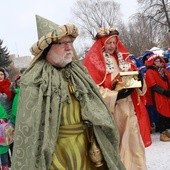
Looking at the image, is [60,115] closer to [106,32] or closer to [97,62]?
[97,62]

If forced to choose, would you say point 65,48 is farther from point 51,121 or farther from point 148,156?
point 148,156

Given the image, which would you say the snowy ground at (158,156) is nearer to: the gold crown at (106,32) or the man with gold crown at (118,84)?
the man with gold crown at (118,84)

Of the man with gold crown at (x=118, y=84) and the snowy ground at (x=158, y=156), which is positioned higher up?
the man with gold crown at (x=118, y=84)

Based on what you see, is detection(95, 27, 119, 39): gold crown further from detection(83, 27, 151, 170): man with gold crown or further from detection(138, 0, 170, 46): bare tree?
detection(138, 0, 170, 46): bare tree

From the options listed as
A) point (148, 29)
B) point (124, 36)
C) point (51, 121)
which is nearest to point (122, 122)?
point (51, 121)

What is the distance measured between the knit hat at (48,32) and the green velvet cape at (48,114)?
11 centimetres

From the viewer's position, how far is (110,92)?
383 cm

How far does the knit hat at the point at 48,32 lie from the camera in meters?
2.55

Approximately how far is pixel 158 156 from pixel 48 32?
3326 millimetres

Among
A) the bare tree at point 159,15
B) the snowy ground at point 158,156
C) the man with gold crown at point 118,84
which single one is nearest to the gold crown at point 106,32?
the man with gold crown at point 118,84

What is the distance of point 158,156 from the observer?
5363 mm

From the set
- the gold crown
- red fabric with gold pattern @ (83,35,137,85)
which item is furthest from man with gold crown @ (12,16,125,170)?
the gold crown

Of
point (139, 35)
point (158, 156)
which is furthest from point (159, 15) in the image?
point (158, 156)

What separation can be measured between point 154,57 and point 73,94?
4071 millimetres
